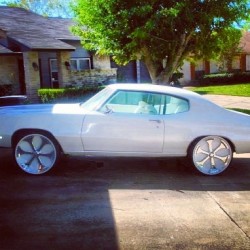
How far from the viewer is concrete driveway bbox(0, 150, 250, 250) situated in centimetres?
386

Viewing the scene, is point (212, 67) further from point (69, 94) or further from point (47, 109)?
point (47, 109)

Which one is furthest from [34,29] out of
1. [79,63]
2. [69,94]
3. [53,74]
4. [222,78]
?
[222,78]

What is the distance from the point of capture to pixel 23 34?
62.7 ft

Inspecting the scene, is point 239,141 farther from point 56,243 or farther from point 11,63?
point 11,63

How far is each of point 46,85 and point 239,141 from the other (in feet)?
56.1

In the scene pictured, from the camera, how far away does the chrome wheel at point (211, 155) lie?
6.25m

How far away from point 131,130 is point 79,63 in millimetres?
18458

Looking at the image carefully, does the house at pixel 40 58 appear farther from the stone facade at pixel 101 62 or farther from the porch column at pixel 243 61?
the porch column at pixel 243 61

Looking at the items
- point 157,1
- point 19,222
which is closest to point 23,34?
point 157,1

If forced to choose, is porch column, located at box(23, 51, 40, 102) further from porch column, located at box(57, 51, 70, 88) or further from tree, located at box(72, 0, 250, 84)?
tree, located at box(72, 0, 250, 84)

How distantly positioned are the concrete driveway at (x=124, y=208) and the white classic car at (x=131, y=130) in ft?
1.23

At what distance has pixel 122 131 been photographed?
611cm

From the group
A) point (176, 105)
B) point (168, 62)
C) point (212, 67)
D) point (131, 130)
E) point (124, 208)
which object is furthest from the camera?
point (212, 67)

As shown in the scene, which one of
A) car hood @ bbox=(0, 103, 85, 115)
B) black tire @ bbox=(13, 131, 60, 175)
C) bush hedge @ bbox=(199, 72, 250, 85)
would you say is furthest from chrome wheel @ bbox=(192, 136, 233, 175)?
bush hedge @ bbox=(199, 72, 250, 85)
